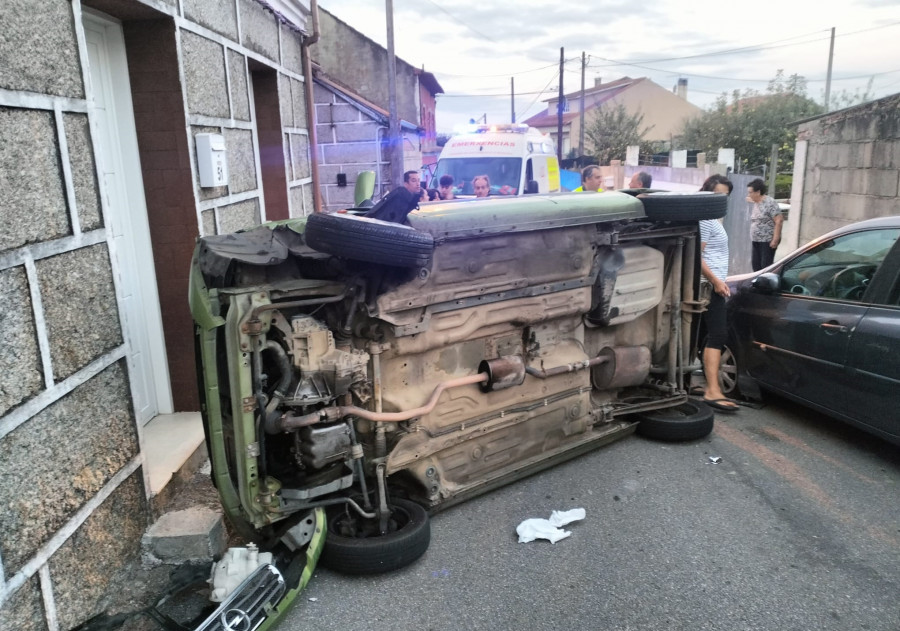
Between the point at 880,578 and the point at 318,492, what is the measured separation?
2.95 meters

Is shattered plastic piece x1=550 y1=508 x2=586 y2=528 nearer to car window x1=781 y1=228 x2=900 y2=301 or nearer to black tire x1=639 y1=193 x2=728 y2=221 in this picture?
black tire x1=639 y1=193 x2=728 y2=221

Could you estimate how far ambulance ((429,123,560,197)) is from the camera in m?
12.5

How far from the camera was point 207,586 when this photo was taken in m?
3.28

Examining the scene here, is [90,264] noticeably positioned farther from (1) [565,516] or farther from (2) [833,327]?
(2) [833,327]

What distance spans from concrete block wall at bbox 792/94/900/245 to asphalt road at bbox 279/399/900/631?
227 inches

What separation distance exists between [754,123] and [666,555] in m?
36.5

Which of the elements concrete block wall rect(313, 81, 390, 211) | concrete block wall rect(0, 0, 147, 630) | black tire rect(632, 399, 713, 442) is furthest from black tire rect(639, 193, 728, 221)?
concrete block wall rect(313, 81, 390, 211)

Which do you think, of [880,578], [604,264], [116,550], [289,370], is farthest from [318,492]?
[880,578]

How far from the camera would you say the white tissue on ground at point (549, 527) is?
3748 millimetres

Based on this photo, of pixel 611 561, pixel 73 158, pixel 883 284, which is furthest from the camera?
pixel 883 284

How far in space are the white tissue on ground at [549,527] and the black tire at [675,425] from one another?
1.35 metres

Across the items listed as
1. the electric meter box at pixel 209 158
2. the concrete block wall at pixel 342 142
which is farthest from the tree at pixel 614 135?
the electric meter box at pixel 209 158

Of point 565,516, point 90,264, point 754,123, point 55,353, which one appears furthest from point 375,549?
point 754,123

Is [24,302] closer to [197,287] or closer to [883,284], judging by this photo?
[197,287]
